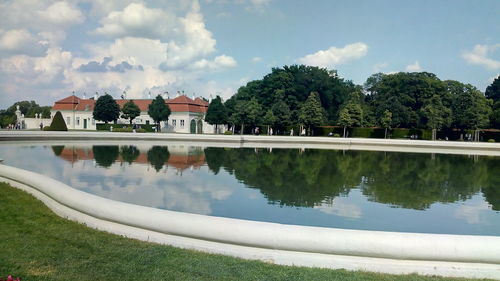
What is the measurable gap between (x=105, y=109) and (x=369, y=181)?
149ft

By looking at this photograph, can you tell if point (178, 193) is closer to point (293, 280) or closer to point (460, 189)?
point (293, 280)

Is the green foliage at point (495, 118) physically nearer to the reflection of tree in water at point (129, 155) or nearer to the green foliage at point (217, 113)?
the green foliage at point (217, 113)

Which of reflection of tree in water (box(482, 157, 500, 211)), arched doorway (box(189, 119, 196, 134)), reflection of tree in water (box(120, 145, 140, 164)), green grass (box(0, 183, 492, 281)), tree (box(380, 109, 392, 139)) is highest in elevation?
tree (box(380, 109, 392, 139))

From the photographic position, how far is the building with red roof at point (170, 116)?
54.2 metres

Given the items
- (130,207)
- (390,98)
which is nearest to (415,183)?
(130,207)

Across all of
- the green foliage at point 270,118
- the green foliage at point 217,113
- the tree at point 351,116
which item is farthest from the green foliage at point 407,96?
the green foliage at point 217,113

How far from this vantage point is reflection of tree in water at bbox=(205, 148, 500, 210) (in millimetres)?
10250

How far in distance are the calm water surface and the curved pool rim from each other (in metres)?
2.97

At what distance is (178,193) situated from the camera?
9898 millimetres

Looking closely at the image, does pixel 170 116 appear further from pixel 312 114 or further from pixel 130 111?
pixel 312 114

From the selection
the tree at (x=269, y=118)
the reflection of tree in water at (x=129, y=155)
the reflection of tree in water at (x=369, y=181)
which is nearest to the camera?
the reflection of tree in water at (x=369, y=181)

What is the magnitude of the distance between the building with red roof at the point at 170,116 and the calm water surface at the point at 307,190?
36.9 meters

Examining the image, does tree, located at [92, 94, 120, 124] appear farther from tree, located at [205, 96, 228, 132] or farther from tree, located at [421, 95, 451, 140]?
tree, located at [421, 95, 451, 140]

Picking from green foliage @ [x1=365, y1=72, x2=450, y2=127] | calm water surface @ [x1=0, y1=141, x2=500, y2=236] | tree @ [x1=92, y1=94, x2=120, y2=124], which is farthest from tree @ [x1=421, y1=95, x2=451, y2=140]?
tree @ [x1=92, y1=94, x2=120, y2=124]
